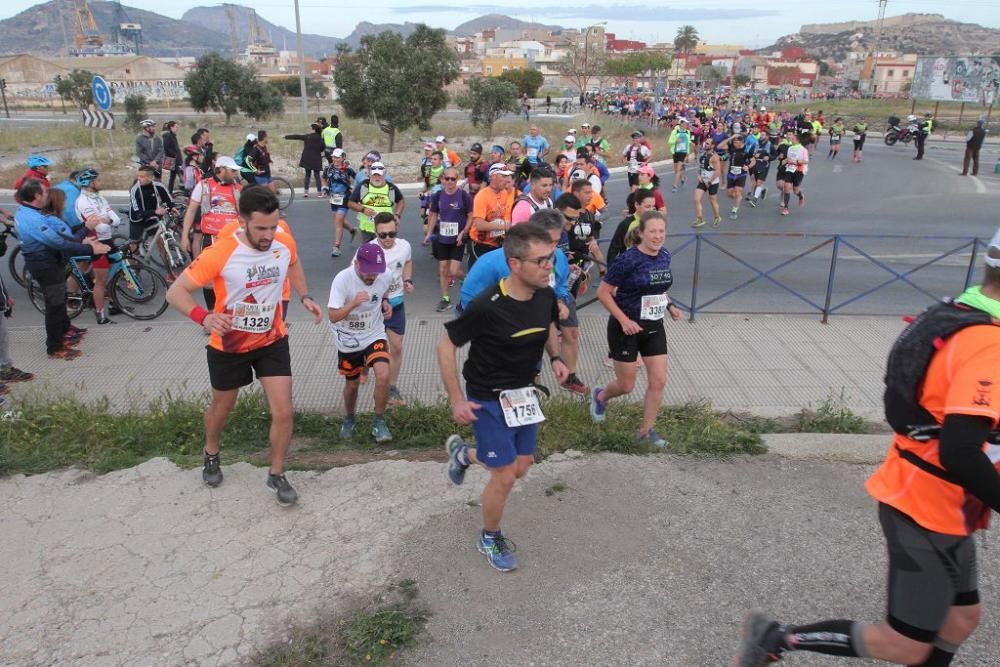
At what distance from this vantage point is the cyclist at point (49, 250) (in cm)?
659

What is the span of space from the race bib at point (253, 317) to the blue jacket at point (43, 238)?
3625mm

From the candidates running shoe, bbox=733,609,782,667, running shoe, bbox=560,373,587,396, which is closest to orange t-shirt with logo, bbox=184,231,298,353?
running shoe, bbox=560,373,587,396

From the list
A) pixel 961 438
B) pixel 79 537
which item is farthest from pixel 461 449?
pixel 961 438

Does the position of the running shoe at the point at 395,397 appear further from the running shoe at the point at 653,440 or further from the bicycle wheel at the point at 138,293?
the bicycle wheel at the point at 138,293

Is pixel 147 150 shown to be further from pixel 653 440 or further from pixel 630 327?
pixel 653 440

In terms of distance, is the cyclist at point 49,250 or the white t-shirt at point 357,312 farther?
the cyclist at point 49,250

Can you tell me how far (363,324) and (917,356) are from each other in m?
3.58

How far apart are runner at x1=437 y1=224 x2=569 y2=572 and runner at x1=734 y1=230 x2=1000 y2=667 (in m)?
1.53

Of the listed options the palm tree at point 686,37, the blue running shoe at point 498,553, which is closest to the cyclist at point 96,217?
the blue running shoe at point 498,553

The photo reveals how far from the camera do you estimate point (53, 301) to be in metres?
6.87

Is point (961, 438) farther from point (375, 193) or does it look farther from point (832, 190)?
point (832, 190)

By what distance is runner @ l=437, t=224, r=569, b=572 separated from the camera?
338 centimetres

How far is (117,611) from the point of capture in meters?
3.46

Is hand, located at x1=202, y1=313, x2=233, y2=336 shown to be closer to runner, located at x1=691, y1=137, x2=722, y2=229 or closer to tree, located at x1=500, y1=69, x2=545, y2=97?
runner, located at x1=691, y1=137, x2=722, y2=229
